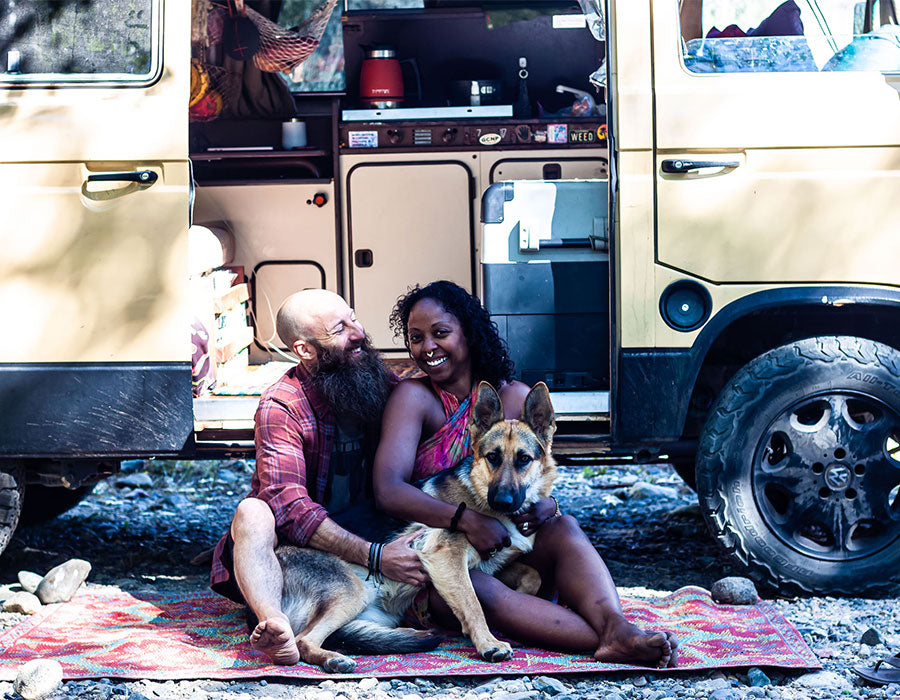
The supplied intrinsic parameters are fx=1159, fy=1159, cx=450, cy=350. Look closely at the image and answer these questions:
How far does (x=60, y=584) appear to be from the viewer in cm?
447

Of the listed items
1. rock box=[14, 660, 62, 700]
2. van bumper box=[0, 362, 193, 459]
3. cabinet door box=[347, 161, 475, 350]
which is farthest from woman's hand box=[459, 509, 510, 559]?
cabinet door box=[347, 161, 475, 350]

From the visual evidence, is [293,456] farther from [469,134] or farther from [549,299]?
[469,134]

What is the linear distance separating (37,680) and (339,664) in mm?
883

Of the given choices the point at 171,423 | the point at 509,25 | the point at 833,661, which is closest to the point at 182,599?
the point at 171,423

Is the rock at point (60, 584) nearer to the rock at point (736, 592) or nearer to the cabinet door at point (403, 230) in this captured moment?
the cabinet door at point (403, 230)

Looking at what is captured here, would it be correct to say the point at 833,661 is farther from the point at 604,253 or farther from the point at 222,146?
the point at 222,146

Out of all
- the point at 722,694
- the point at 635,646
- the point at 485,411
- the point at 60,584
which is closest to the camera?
the point at 722,694

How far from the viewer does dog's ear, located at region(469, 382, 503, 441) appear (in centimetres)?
369

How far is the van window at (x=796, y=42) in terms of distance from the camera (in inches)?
164

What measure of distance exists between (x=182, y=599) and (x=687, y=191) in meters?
2.42

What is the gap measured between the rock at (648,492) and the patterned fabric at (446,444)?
8.98 feet

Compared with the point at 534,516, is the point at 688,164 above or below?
above

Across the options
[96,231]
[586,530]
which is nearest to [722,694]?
[586,530]

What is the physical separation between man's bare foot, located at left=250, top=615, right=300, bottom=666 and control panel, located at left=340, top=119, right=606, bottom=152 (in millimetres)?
3174
